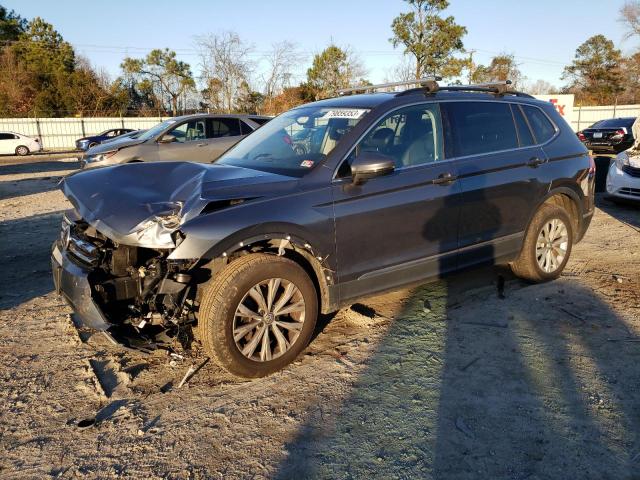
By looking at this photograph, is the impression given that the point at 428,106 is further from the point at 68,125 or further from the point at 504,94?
the point at 68,125

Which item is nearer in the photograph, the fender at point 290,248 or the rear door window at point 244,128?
the fender at point 290,248

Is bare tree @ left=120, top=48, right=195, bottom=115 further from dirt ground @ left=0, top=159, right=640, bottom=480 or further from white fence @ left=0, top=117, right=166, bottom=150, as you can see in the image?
dirt ground @ left=0, top=159, right=640, bottom=480

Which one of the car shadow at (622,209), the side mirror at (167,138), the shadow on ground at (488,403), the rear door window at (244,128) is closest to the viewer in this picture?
the shadow on ground at (488,403)

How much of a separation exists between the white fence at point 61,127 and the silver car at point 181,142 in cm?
2745

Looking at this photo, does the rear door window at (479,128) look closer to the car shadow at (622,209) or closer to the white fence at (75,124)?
the car shadow at (622,209)

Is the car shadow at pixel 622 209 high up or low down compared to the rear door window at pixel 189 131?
down

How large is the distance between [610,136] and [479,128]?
17.9 metres

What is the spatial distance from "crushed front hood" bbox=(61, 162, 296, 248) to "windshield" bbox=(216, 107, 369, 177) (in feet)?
0.88

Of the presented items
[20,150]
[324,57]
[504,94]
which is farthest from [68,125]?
[504,94]

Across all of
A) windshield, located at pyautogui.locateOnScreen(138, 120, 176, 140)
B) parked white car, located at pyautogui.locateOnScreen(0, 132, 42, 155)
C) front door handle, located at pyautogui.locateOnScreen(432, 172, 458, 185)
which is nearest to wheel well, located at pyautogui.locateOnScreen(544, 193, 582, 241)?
front door handle, located at pyautogui.locateOnScreen(432, 172, 458, 185)

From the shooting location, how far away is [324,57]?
34.8m

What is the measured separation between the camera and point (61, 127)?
36406 mm

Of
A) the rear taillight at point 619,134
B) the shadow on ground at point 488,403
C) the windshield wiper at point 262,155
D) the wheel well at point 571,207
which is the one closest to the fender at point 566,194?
the wheel well at point 571,207

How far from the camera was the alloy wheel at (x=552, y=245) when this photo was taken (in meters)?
5.16
